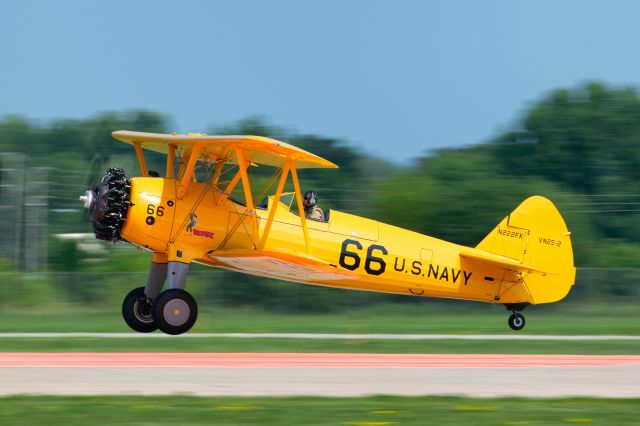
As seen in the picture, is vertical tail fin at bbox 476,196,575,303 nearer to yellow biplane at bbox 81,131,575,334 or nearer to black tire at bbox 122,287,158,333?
yellow biplane at bbox 81,131,575,334

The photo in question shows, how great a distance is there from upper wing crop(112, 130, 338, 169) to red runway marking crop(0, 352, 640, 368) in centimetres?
324

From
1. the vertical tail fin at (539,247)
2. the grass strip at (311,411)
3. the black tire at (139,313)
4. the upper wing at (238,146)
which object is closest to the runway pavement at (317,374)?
the black tire at (139,313)

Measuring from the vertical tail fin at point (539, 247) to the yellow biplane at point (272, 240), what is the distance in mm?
19

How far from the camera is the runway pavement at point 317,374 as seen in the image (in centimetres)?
1343

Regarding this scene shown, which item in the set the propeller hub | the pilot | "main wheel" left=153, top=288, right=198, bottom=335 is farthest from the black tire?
the pilot

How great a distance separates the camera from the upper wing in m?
16.2

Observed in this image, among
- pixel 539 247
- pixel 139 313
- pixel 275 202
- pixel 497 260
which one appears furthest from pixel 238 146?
pixel 539 247

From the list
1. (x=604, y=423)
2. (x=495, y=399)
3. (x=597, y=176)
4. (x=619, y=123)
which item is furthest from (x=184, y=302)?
(x=619, y=123)

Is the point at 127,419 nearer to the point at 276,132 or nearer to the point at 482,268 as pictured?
the point at 482,268

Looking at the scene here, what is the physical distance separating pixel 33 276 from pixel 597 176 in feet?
107

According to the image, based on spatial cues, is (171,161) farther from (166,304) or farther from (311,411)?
(311,411)

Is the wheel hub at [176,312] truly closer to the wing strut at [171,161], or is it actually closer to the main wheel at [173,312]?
the main wheel at [173,312]

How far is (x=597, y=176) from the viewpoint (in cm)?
5500

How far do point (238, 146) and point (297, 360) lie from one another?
367 centimetres
